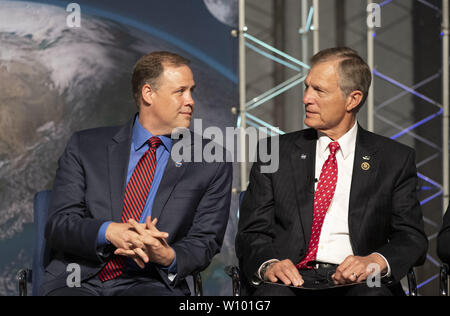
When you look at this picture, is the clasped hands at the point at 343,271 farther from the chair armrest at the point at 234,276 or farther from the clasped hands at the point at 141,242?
the clasped hands at the point at 141,242

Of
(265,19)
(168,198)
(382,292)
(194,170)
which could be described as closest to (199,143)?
(194,170)

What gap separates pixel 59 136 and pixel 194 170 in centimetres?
182

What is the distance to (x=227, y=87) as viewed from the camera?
16.2 ft

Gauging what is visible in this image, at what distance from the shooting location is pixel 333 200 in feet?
9.89

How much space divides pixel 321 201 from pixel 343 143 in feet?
1.11

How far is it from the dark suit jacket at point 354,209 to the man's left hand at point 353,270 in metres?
0.17

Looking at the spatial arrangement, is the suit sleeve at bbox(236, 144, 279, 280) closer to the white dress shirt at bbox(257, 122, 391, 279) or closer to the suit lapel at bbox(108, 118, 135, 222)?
the white dress shirt at bbox(257, 122, 391, 279)

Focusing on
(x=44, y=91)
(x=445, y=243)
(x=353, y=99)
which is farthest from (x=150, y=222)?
(x=44, y=91)

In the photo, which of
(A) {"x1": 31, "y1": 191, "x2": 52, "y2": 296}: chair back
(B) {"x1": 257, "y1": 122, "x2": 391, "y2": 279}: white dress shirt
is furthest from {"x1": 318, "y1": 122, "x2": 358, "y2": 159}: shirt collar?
(A) {"x1": 31, "y1": 191, "x2": 52, "y2": 296}: chair back

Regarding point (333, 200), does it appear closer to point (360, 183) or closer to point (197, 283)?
point (360, 183)

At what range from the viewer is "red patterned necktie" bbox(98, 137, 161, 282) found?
2916 mm

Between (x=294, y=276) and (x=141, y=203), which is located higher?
(x=141, y=203)

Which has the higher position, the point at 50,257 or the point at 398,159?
the point at 398,159

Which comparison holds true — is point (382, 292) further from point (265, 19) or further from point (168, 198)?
point (265, 19)
